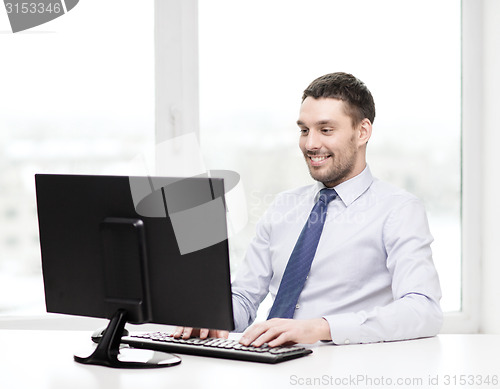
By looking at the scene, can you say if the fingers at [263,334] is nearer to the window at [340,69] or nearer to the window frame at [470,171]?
the window at [340,69]

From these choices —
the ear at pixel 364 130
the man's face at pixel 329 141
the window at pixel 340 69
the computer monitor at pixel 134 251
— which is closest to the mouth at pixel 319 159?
the man's face at pixel 329 141

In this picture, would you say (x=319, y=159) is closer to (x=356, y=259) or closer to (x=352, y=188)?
(x=352, y=188)

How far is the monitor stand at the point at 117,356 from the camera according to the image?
4.69ft

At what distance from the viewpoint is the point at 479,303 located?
3342 millimetres

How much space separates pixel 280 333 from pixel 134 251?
1.25 feet

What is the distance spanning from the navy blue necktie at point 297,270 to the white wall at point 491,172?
150 centimetres

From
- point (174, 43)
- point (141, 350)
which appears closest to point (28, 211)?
point (174, 43)

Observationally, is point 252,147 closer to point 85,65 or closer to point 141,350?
point 85,65

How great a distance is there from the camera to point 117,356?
1497 mm

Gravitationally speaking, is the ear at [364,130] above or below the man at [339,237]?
Result: above

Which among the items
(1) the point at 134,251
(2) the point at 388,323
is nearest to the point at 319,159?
(2) the point at 388,323

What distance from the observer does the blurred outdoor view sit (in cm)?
303

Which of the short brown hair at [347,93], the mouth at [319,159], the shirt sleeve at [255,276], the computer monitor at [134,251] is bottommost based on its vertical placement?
the shirt sleeve at [255,276]

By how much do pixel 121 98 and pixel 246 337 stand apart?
1.83 m
